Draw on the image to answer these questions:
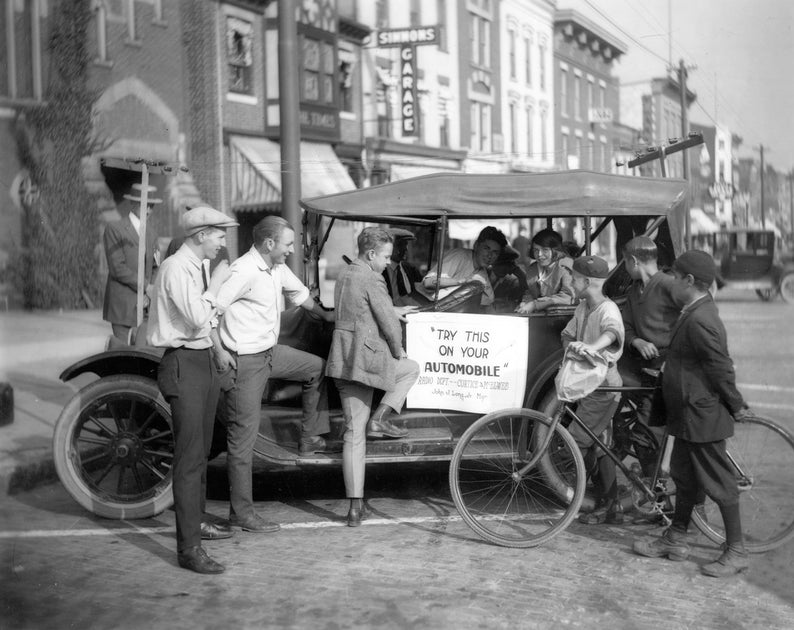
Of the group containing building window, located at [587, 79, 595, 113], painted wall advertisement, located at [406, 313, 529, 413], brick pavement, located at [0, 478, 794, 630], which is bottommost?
brick pavement, located at [0, 478, 794, 630]

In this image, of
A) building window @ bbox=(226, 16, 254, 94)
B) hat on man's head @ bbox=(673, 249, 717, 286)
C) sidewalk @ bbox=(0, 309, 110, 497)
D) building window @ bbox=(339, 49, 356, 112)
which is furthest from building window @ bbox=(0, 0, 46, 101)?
hat on man's head @ bbox=(673, 249, 717, 286)

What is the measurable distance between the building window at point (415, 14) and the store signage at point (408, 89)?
2.12 feet

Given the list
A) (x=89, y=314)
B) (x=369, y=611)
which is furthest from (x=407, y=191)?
(x=89, y=314)

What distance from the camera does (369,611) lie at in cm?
397

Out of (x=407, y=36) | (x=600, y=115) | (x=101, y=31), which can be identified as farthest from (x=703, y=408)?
(x=407, y=36)

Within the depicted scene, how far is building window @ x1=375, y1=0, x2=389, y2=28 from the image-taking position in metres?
23.2

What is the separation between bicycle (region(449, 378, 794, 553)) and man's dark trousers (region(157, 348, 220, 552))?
1.36 m

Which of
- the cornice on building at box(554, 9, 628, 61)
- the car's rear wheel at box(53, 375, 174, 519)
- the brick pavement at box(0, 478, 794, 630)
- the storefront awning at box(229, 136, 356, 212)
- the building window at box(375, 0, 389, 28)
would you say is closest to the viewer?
the brick pavement at box(0, 478, 794, 630)

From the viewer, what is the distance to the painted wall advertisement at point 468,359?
5566 millimetres

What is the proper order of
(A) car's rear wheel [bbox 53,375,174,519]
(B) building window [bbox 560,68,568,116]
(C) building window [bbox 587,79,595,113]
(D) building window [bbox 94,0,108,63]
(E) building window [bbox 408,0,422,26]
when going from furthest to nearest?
(E) building window [bbox 408,0,422,26], (D) building window [bbox 94,0,108,63], (B) building window [bbox 560,68,568,116], (C) building window [bbox 587,79,595,113], (A) car's rear wheel [bbox 53,375,174,519]

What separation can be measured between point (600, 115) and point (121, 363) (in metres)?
6.42

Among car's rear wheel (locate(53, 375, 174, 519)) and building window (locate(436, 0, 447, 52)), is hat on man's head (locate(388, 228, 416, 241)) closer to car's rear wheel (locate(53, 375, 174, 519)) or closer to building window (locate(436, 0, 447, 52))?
car's rear wheel (locate(53, 375, 174, 519))

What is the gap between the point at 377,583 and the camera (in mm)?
4328

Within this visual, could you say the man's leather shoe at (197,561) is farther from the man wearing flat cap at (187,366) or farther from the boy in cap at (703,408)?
the boy in cap at (703,408)
